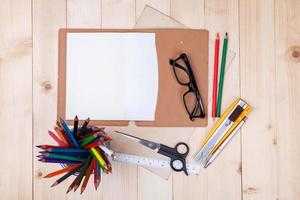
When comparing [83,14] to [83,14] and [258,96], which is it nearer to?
[83,14]

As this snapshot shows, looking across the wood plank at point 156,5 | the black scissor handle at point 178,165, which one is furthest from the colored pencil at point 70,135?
the wood plank at point 156,5

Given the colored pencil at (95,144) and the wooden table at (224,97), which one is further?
the wooden table at (224,97)

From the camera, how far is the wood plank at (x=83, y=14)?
2.82 ft

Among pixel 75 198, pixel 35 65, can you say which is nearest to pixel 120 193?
pixel 75 198

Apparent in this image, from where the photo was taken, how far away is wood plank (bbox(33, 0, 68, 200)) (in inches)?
33.2

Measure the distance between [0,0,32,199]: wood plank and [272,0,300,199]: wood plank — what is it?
65cm

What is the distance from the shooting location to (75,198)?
2.77ft

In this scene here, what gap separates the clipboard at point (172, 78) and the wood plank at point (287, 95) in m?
0.20

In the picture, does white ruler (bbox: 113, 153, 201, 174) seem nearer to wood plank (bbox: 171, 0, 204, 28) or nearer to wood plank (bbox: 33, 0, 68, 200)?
wood plank (bbox: 33, 0, 68, 200)

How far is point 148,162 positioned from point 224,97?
0.85 ft

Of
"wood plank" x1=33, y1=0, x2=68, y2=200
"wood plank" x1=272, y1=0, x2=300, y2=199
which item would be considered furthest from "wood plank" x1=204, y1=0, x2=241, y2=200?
"wood plank" x1=33, y1=0, x2=68, y2=200

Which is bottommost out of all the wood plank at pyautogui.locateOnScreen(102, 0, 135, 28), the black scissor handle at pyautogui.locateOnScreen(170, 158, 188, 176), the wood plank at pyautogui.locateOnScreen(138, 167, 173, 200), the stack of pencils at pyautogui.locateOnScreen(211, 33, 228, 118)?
the wood plank at pyautogui.locateOnScreen(138, 167, 173, 200)

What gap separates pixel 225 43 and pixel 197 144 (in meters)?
0.27

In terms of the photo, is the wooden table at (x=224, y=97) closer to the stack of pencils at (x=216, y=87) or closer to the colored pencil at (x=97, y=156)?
the stack of pencils at (x=216, y=87)
